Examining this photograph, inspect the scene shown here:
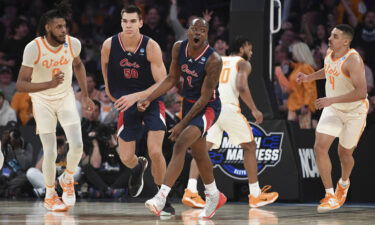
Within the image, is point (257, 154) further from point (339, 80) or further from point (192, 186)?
point (339, 80)

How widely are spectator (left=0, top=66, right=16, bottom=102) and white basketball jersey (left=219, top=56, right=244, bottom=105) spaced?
6213 mm

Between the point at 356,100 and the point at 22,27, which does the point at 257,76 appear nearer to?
the point at 356,100

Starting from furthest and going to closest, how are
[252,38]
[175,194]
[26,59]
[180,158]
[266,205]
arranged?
[175,194]
[252,38]
[266,205]
[26,59]
[180,158]

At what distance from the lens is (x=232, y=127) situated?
10016mm

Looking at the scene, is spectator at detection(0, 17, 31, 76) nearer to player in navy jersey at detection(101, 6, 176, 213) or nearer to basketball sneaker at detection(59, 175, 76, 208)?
basketball sneaker at detection(59, 175, 76, 208)

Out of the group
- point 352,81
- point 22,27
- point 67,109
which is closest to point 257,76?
point 352,81

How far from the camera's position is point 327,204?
9148 mm

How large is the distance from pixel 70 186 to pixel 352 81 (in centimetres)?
344

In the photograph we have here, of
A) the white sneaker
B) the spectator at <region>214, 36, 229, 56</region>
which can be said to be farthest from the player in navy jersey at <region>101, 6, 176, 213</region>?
the spectator at <region>214, 36, 229, 56</region>

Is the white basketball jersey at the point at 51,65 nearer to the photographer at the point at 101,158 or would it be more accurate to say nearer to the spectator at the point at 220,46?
the photographer at the point at 101,158

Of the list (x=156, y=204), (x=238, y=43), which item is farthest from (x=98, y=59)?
(x=156, y=204)

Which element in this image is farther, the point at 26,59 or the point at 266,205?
the point at 266,205

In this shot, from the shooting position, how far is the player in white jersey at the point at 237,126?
9977mm

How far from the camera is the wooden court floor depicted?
770cm
